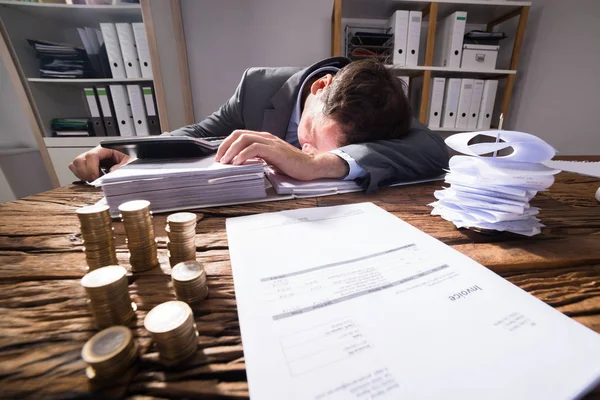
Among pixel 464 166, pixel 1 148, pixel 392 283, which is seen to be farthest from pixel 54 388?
pixel 1 148

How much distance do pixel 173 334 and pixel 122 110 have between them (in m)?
1.93

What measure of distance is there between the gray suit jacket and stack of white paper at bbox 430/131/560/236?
0.19 metres

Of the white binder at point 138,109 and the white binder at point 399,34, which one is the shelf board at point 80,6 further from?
the white binder at point 399,34

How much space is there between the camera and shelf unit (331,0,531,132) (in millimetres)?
1631

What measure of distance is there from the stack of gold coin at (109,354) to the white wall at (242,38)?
2048mm

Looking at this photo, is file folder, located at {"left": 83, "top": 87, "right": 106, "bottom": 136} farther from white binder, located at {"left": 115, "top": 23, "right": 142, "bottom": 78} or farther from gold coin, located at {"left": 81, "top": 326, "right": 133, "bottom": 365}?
gold coin, located at {"left": 81, "top": 326, "right": 133, "bottom": 365}

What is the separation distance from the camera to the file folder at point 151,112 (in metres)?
1.64

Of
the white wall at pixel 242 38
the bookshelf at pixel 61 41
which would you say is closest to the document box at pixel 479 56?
the white wall at pixel 242 38

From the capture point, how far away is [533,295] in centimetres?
25

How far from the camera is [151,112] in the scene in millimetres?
1671

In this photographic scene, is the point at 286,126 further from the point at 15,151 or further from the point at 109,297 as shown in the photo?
the point at 15,151

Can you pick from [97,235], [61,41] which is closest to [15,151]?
[61,41]

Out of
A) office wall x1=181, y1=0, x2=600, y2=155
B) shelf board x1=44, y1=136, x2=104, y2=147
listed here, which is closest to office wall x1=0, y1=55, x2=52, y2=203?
shelf board x1=44, y1=136, x2=104, y2=147

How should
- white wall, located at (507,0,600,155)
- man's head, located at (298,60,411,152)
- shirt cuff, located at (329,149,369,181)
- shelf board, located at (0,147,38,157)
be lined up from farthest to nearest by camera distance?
1. white wall, located at (507,0,600,155)
2. shelf board, located at (0,147,38,157)
3. man's head, located at (298,60,411,152)
4. shirt cuff, located at (329,149,369,181)
